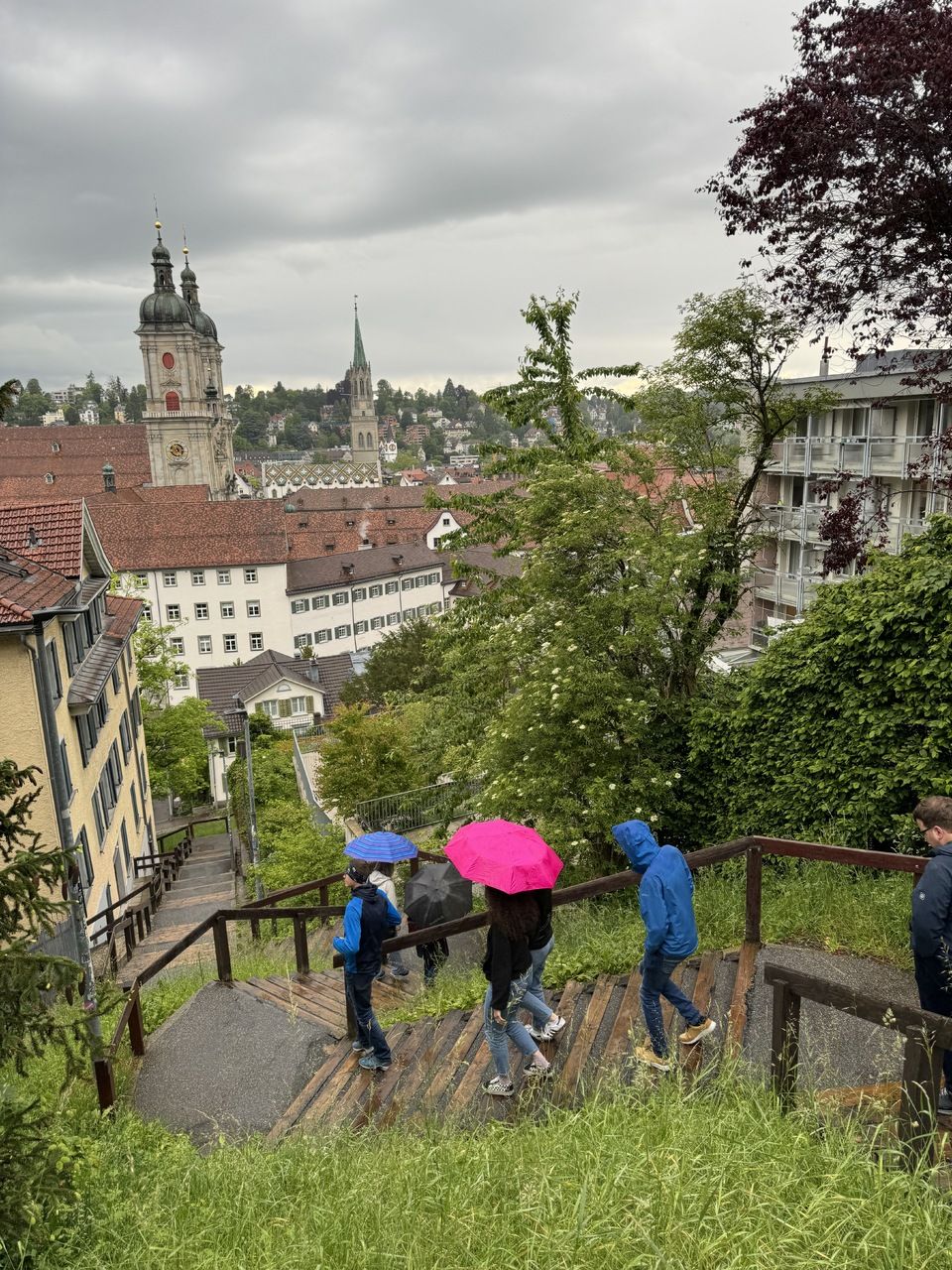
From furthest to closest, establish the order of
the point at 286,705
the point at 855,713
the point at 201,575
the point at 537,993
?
1. the point at 201,575
2. the point at 286,705
3. the point at 855,713
4. the point at 537,993

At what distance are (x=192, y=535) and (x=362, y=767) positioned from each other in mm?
42270

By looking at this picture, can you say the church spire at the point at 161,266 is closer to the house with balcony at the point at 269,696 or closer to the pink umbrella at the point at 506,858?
the house with balcony at the point at 269,696

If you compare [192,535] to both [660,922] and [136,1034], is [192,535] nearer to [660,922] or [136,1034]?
[136,1034]

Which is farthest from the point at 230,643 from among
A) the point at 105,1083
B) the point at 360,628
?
the point at 105,1083

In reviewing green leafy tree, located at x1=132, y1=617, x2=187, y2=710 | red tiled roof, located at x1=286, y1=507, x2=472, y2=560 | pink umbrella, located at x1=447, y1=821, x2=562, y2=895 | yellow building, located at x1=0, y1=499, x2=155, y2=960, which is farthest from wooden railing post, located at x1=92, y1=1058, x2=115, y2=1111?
red tiled roof, located at x1=286, y1=507, x2=472, y2=560

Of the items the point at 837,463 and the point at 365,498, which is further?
the point at 365,498

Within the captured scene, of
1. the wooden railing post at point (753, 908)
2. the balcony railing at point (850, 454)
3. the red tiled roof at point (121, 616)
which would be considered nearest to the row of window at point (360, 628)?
the red tiled roof at point (121, 616)

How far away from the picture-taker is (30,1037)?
4727 millimetres

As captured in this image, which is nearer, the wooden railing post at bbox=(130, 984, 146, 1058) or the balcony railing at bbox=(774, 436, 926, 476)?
the wooden railing post at bbox=(130, 984, 146, 1058)

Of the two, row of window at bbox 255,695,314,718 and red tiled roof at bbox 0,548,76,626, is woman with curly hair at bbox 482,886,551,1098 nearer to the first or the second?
red tiled roof at bbox 0,548,76,626

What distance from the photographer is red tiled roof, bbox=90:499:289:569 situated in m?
59.5

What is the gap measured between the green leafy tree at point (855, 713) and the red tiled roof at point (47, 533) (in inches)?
585

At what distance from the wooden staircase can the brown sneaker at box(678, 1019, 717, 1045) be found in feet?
0.30

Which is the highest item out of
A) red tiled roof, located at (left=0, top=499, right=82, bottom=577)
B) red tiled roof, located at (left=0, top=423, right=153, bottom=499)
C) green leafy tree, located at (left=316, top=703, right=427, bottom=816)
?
red tiled roof, located at (left=0, top=423, right=153, bottom=499)
